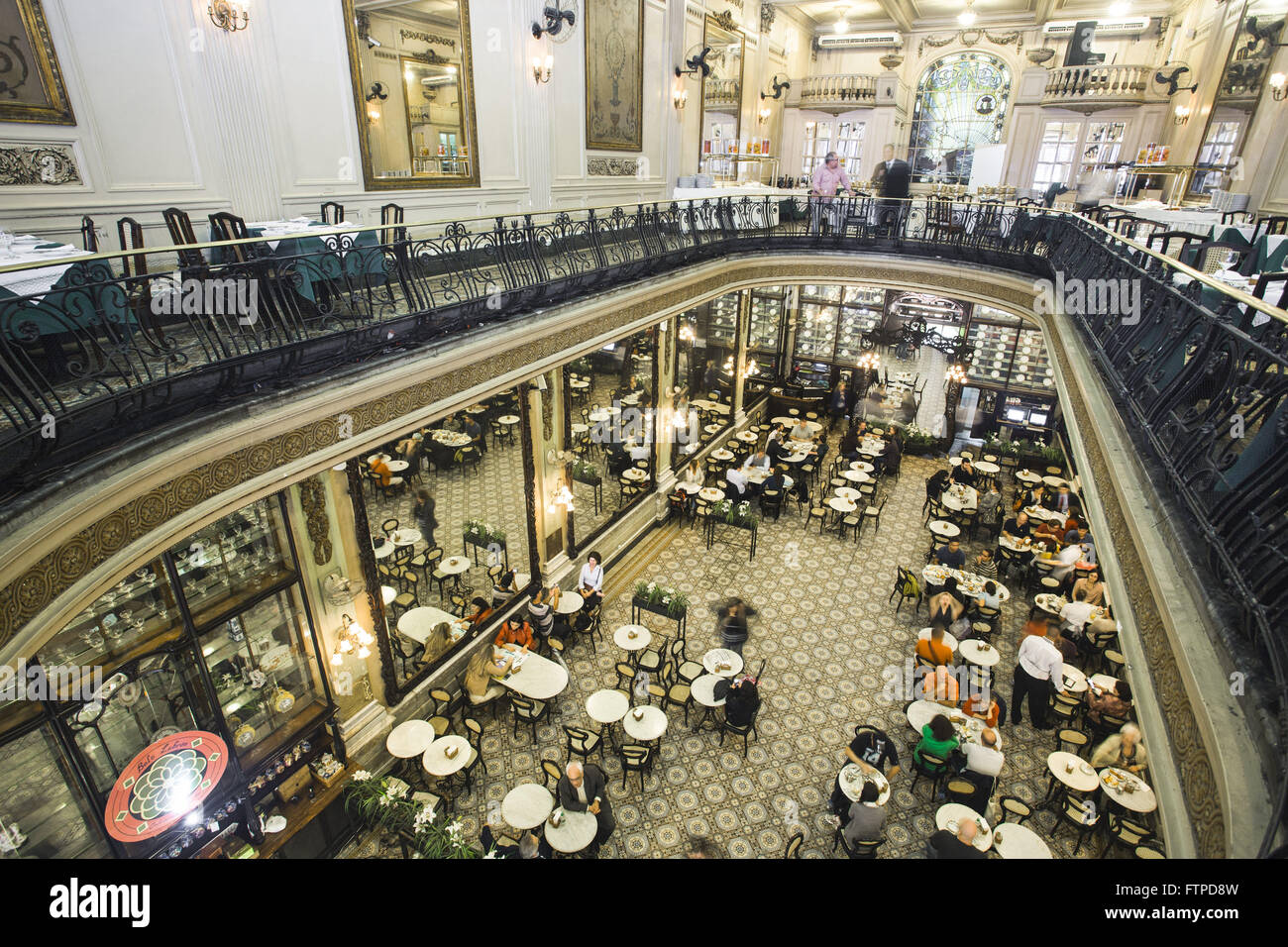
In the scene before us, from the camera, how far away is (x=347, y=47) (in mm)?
6816

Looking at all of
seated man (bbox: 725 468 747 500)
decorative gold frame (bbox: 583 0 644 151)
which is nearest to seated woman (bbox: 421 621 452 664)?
seated man (bbox: 725 468 747 500)

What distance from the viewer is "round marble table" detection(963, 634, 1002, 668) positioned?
793 cm

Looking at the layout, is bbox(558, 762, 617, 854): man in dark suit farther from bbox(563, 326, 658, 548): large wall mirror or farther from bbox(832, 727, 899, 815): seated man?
bbox(563, 326, 658, 548): large wall mirror

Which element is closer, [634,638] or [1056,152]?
[634,638]

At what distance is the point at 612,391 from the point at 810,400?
5608mm

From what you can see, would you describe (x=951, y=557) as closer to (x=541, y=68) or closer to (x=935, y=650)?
(x=935, y=650)

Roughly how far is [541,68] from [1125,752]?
1110 cm

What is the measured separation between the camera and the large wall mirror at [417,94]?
775 centimetres

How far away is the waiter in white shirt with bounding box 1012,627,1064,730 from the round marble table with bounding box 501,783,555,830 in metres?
5.54

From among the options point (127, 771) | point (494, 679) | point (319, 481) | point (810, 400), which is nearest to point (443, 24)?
point (319, 481)

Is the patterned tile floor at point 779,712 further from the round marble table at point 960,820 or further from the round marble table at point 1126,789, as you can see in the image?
the round marble table at point 1126,789

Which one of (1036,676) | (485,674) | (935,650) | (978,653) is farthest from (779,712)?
(485,674)

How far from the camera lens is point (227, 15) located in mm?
5652
